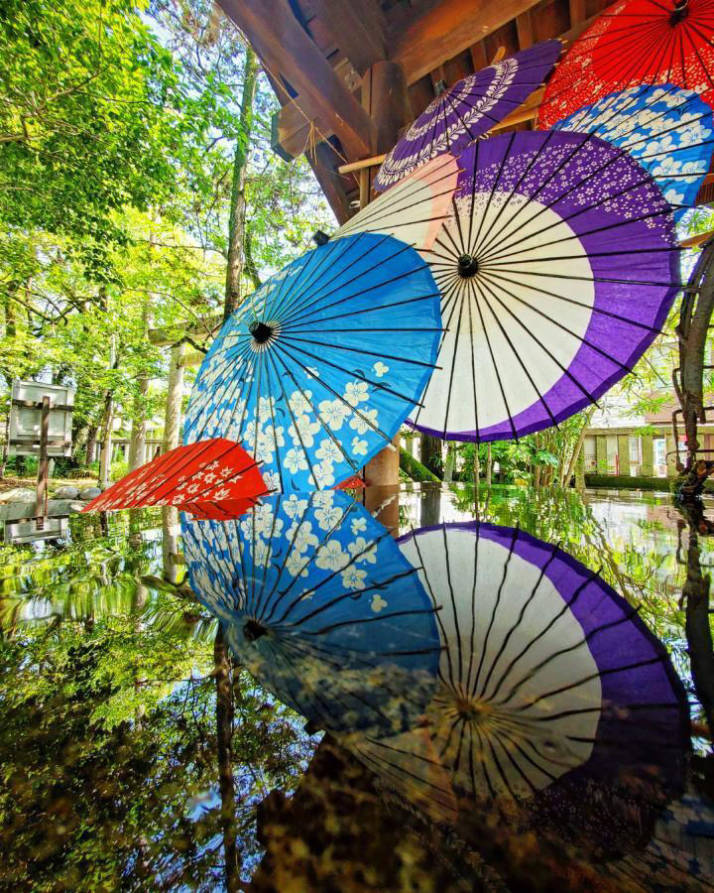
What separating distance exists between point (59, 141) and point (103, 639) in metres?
3.97

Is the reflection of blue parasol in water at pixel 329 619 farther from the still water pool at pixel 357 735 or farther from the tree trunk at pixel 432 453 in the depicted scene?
the tree trunk at pixel 432 453

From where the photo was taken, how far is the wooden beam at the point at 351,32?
1890 mm

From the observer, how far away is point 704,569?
75cm

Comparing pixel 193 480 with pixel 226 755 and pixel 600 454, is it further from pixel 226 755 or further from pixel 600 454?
pixel 600 454

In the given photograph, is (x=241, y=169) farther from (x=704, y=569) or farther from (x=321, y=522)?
(x=704, y=569)

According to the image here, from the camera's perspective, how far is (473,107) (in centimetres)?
167

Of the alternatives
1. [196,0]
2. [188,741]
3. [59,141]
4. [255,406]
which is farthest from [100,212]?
[188,741]

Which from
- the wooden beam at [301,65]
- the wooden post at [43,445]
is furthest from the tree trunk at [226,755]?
the wooden post at [43,445]

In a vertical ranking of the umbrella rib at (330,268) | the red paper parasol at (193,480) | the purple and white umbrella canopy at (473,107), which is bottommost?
the red paper parasol at (193,480)

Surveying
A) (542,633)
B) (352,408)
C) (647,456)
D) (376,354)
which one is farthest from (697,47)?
(647,456)

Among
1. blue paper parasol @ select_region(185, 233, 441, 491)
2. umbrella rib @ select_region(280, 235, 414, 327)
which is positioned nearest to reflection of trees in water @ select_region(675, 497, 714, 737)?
blue paper parasol @ select_region(185, 233, 441, 491)

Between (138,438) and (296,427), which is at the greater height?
(138,438)

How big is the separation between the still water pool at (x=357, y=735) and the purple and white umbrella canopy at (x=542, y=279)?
120 cm

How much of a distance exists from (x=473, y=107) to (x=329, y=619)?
2183 millimetres
